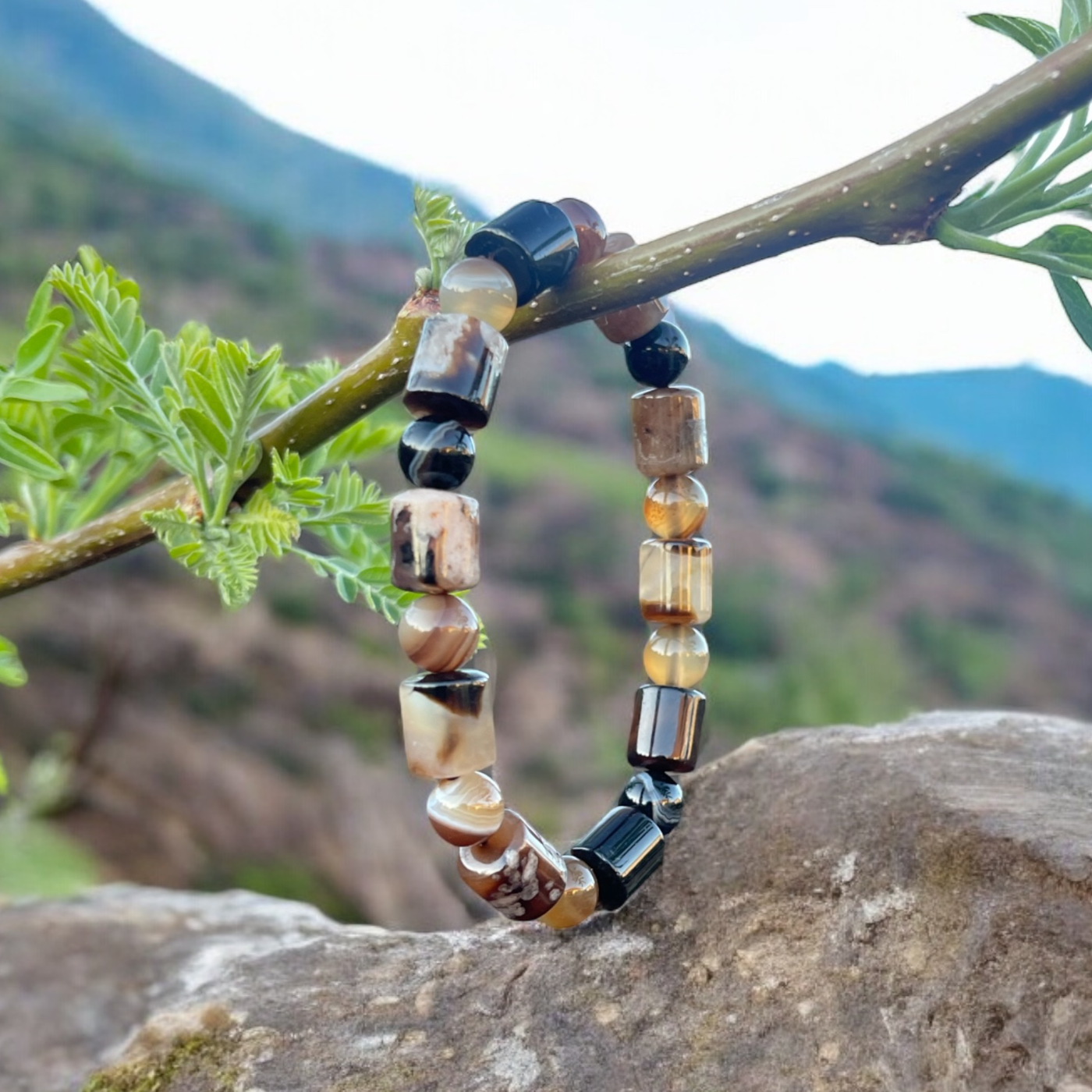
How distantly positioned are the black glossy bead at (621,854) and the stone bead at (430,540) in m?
0.19

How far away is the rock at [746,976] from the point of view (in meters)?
0.49

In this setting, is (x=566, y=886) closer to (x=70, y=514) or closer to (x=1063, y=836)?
(x=1063, y=836)

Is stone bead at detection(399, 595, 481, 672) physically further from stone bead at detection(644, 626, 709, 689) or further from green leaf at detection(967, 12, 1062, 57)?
green leaf at detection(967, 12, 1062, 57)

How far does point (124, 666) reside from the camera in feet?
8.19

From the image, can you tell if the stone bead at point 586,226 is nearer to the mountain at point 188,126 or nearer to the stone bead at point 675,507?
the stone bead at point 675,507

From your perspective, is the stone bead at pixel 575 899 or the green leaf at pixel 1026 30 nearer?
the green leaf at pixel 1026 30

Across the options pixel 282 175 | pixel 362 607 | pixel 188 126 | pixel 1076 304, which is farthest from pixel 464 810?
pixel 188 126

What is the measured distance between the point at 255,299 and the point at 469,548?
164 inches

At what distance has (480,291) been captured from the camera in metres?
0.55

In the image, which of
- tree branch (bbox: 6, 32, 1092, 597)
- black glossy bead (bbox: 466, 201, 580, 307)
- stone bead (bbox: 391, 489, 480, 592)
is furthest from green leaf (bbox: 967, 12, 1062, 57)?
stone bead (bbox: 391, 489, 480, 592)

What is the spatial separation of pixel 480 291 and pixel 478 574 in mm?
159

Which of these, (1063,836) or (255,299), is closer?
(1063,836)

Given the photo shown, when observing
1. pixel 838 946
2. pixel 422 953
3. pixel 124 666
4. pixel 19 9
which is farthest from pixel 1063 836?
pixel 19 9

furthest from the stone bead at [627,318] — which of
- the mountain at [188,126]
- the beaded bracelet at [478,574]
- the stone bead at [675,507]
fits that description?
the mountain at [188,126]
